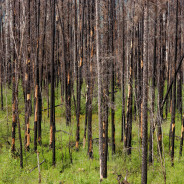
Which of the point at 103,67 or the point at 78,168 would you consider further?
the point at 78,168

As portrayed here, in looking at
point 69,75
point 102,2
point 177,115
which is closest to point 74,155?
point 69,75

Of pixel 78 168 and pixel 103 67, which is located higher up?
pixel 103 67

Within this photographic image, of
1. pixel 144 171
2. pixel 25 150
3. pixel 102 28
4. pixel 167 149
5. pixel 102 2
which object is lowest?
pixel 167 149

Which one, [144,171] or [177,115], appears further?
[177,115]

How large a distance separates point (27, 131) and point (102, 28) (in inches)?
229

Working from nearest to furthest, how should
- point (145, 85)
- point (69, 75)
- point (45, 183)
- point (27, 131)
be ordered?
point (145, 85) < point (45, 183) < point (27, 131) < point (69, 75)

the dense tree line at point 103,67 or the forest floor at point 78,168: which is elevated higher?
the dense tree line at point 103,67

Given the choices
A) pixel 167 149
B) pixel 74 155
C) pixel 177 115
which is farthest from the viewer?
pixel 177 115

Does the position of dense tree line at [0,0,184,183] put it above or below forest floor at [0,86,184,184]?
above

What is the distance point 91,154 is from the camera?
10.6 m

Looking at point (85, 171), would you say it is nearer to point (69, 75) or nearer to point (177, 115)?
point (69, 75)

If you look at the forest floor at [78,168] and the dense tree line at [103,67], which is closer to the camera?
the dense tree line at [103,67]

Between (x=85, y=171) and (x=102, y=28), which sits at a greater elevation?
(x=102, y=28)

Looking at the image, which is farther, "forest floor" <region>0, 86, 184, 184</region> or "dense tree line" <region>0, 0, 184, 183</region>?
"forest floor" <region>0, 86, 184, 184</region>
